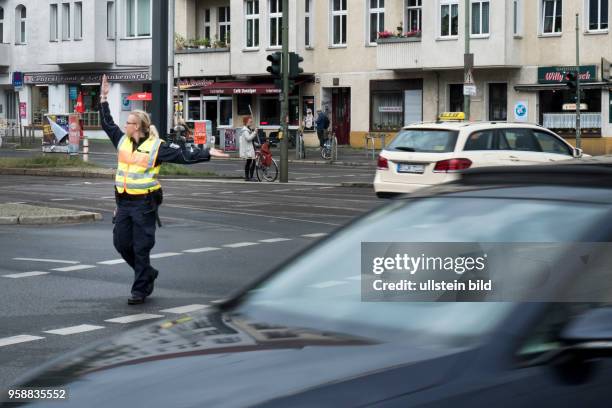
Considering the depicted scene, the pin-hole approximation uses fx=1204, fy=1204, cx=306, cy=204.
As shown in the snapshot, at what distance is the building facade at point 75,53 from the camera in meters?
61.6

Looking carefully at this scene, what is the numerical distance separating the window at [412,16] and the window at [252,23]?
765 cm

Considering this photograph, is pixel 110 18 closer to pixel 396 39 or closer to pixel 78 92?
pixel 78 92

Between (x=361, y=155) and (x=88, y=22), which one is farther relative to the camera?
(x=88, y=22)

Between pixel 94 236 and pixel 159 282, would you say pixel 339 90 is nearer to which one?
pixel 94 236

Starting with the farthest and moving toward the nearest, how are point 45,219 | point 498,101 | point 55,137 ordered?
1. point 498,101
2. point 55,137
3. point 45,219

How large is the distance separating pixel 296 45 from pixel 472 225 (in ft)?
160

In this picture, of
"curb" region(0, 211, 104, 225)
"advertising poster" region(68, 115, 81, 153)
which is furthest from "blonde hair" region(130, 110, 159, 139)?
"advertising poster" region(68, 115, 81, 153)

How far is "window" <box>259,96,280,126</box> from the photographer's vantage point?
181 feet

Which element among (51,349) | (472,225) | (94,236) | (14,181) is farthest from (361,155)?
(472,225)

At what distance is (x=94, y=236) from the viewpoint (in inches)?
659

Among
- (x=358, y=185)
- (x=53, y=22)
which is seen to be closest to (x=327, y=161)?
(x=358, y=185)

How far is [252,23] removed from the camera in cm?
5481

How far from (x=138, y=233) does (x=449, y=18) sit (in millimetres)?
37544

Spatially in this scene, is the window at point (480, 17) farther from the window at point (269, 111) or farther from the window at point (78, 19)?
the window at point (78, 19)
